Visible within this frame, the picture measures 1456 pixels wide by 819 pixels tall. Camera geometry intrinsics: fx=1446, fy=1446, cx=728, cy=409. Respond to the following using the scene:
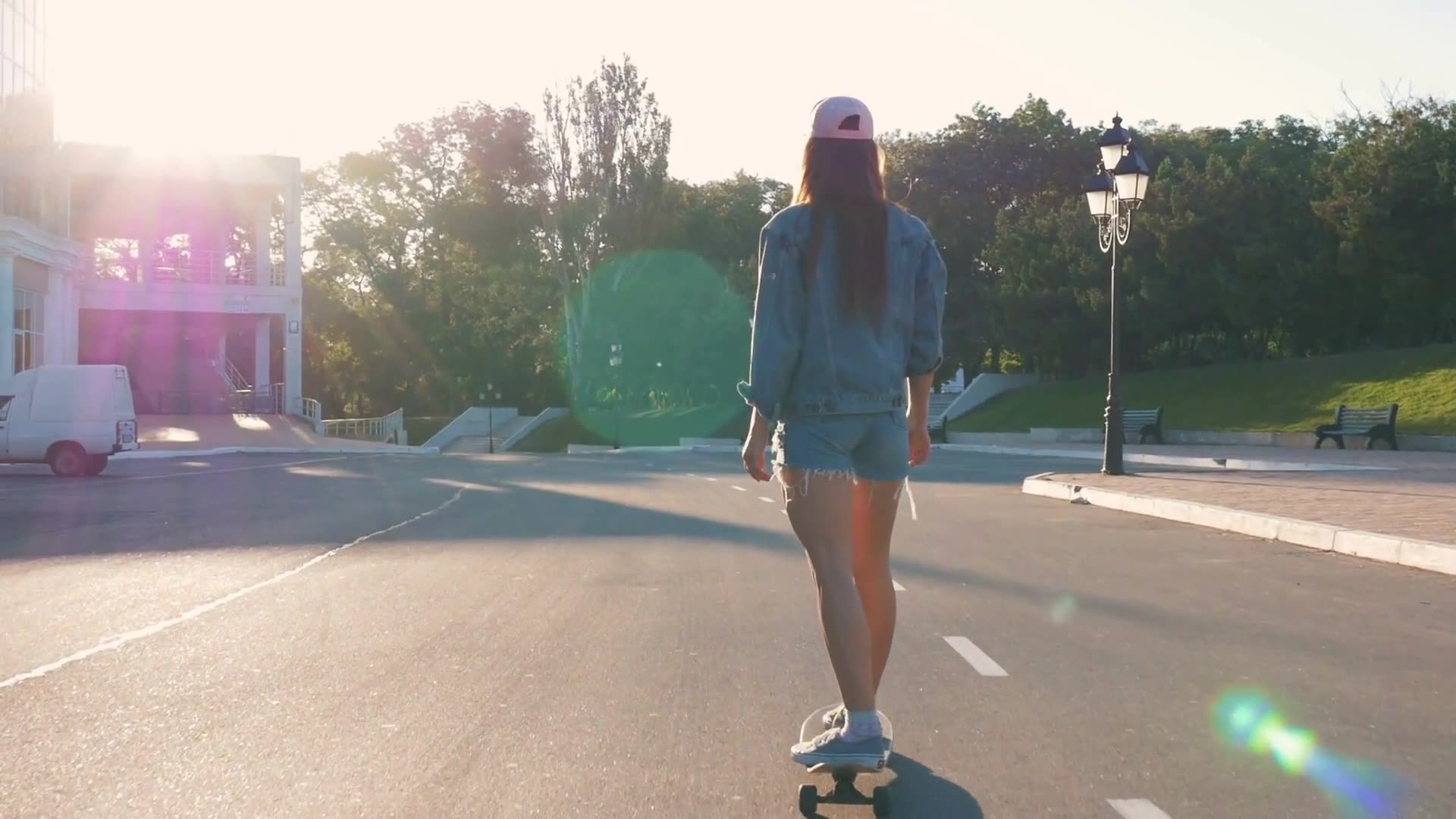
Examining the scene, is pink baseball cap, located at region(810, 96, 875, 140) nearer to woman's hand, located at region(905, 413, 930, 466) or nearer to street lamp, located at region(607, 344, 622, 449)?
A: woman's hand, located at region(905, 413, 930, 466)

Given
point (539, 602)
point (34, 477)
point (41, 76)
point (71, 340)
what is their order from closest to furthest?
point (539, 602) < point (34, 477) < point (41, 76) < point (71, 340)

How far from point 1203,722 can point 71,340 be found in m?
48.5

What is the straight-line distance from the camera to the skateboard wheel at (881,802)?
455cm

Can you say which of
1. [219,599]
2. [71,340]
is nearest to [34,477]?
[219,599]

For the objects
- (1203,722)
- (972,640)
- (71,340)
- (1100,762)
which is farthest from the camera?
(71,340)

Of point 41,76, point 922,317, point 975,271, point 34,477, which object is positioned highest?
point 41,76

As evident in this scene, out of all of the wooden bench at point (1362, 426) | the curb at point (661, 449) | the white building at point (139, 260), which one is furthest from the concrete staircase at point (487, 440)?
the wooden bench at point (1362, 426)

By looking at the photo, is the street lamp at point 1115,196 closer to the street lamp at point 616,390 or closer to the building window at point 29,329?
the building window at point 29,329

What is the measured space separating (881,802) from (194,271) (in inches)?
2177

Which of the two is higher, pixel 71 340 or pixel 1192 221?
pixel 1192 221

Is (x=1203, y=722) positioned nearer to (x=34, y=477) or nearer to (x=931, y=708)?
(x=931, y=708)

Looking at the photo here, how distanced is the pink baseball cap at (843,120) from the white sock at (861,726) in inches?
73.7

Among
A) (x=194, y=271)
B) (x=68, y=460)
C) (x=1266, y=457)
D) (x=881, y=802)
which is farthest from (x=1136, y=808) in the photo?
(x=194, y=271)

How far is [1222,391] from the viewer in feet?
145
